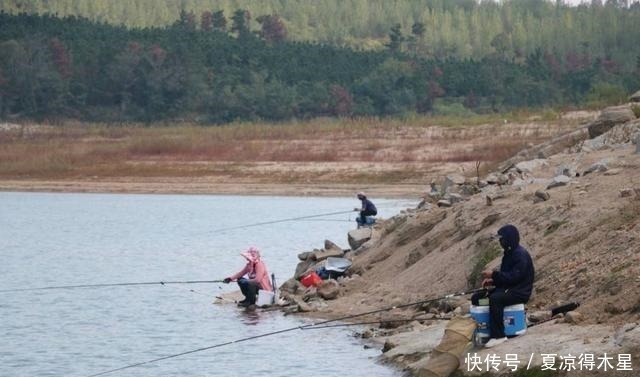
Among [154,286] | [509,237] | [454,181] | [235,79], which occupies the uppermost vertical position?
[509,237]

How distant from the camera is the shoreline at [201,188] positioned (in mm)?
44125

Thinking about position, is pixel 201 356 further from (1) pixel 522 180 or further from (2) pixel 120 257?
(2) pixel 120 257

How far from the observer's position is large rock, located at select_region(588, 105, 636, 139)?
78.2 ft

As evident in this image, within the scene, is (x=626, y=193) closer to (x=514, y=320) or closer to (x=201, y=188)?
(x=514, y=320)

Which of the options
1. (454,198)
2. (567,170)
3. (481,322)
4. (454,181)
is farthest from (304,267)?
(481,322)

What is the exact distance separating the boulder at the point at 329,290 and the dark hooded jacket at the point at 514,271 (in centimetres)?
690

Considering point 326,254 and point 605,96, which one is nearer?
point 326,254

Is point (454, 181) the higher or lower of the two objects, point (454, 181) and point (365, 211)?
the higher

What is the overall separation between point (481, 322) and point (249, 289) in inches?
302

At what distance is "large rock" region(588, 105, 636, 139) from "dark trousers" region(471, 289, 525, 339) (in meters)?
11.1

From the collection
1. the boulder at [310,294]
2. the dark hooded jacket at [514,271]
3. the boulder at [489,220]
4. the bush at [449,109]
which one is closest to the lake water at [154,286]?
the boulder at [310,294]

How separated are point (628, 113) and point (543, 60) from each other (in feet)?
219

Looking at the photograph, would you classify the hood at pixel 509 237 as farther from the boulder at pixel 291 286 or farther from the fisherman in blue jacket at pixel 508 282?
the boulder at pixel 291 286

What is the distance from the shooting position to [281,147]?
53344mm
